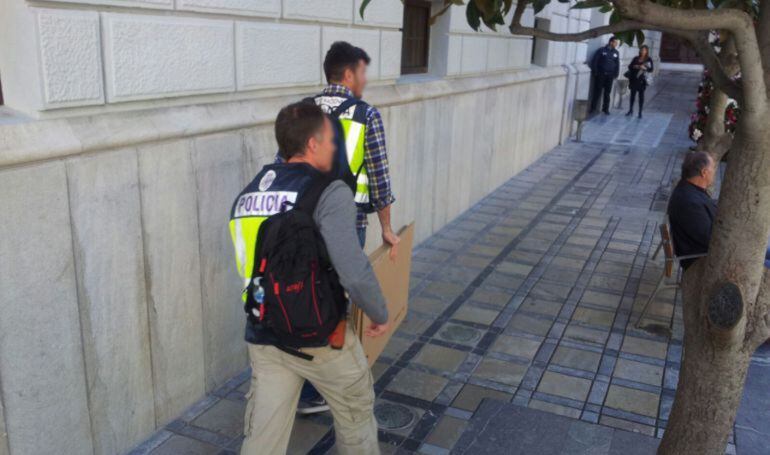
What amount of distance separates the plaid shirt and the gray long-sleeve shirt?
1252 mm

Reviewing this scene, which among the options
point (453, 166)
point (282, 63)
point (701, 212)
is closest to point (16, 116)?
point (282, 63)

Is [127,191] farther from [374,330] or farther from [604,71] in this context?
[604,71]

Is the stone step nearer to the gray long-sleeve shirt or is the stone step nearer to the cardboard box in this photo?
the cardboard box

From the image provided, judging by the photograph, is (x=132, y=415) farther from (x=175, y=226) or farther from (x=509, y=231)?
(x=509, y=231)

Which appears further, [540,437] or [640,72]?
[640,72]

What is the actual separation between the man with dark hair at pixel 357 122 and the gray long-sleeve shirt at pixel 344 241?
1057 mm

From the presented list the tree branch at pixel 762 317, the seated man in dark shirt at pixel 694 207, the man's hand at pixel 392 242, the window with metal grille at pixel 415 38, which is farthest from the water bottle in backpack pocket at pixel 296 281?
the window with metal grille at pixel 415 38

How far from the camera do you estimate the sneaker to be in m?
3.94

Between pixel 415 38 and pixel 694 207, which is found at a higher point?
pixel 415 38

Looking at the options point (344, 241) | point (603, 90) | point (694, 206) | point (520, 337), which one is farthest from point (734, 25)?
point (603, 90)

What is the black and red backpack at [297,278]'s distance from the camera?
2459mm

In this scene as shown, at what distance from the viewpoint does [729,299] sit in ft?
8.25

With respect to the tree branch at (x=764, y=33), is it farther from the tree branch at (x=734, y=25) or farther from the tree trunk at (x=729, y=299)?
the tree trunk at (x=729, y=299)

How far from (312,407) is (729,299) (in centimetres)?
234
